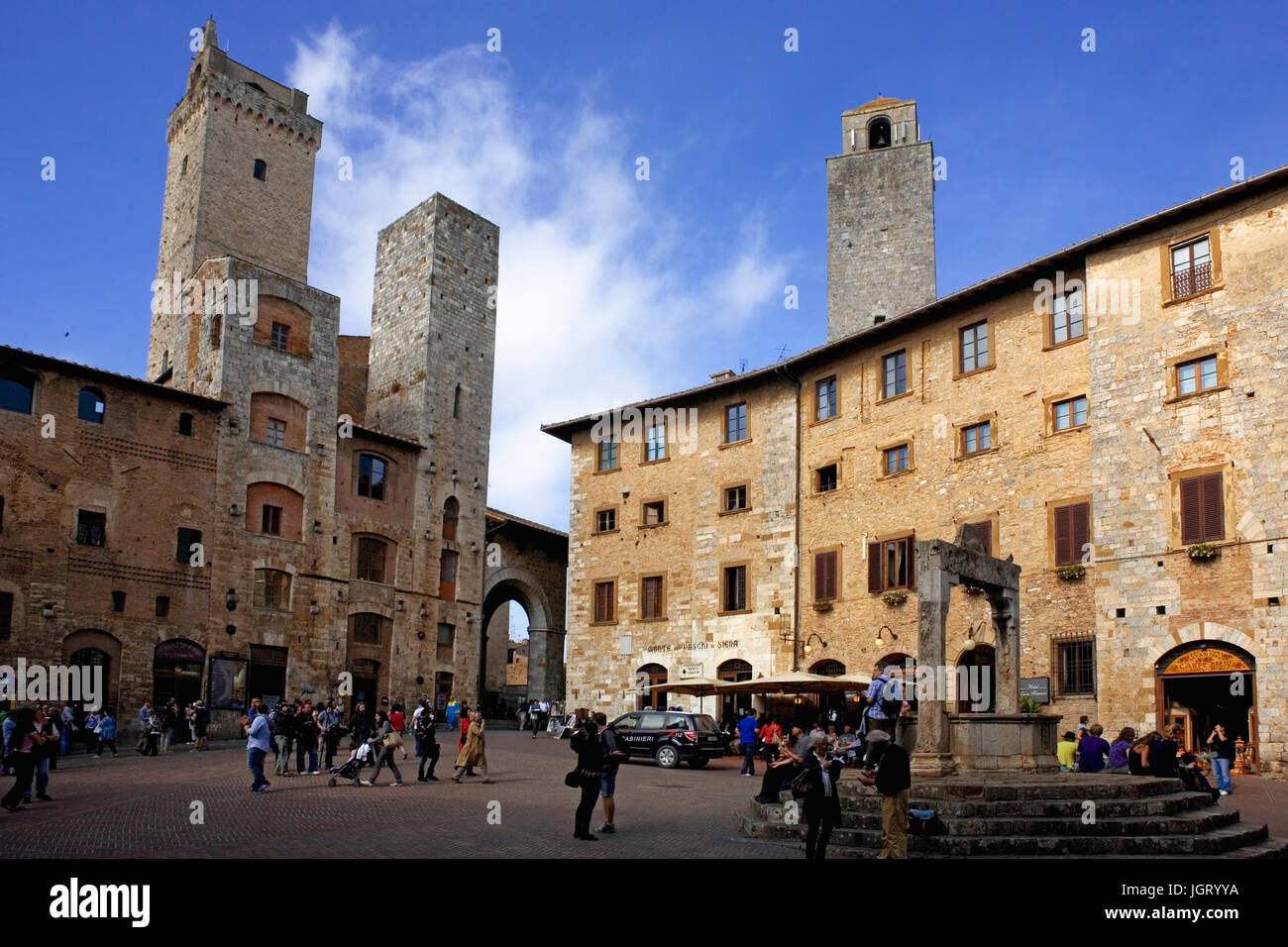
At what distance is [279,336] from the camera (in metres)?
40.1

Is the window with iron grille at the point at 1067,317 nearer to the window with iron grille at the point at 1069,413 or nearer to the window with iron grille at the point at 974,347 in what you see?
the window with iron grille at the point at 1069,413

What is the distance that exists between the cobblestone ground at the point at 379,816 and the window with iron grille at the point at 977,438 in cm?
1059

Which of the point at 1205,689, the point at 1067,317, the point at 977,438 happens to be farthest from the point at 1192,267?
the point at 1205,689

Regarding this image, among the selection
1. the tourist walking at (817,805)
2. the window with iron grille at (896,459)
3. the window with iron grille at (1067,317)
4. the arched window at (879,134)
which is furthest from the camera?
the arched window at (879,134)

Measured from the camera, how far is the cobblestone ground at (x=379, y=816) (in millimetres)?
13508

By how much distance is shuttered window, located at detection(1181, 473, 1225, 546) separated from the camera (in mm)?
25469

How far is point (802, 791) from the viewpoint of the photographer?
12.1m

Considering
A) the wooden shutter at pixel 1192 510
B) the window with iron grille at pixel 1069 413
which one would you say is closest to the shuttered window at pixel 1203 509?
the wooden shutter at pixel 1192 510

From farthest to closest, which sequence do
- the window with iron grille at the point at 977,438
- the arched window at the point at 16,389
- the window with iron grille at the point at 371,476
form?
1. the window with iron grille at the point at 371,476
2. the arched window at the point at 16,389
3. the window with iron grille at the point at 977,438

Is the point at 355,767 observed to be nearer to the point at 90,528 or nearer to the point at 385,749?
the point at 385,749

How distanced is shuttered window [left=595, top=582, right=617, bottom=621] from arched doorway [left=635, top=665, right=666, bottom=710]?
224cm
